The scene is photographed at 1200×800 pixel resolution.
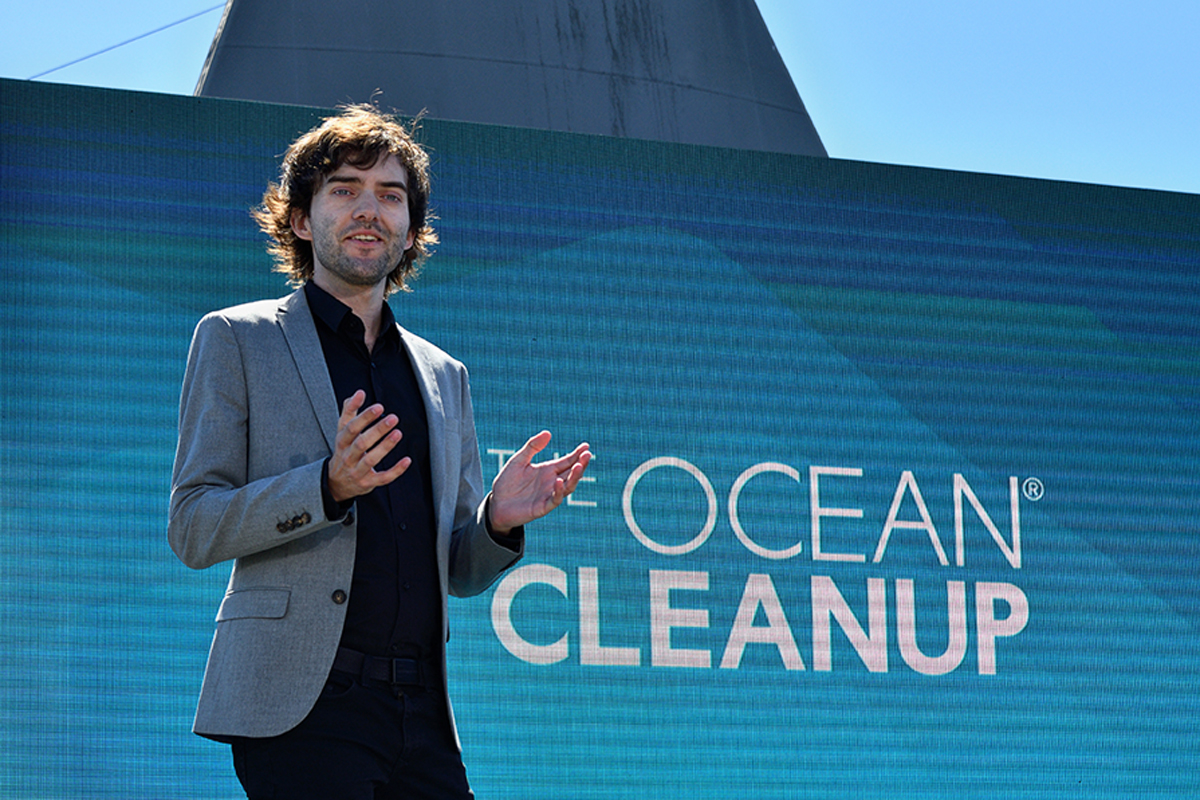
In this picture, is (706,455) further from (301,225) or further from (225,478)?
(225,478)

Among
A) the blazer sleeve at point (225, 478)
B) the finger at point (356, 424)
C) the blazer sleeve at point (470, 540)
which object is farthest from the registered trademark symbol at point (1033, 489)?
the finger at point (356, 424)

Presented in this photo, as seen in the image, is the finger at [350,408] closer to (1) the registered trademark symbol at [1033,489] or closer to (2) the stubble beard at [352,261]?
(2) the stubble beard at [352,261]

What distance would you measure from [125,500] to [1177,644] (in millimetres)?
2731

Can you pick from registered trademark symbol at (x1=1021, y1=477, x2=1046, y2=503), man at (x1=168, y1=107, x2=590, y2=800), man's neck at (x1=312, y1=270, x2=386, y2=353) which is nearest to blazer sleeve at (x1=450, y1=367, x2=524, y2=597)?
man at (x1=168, y1=107, x2=590, y2=800)

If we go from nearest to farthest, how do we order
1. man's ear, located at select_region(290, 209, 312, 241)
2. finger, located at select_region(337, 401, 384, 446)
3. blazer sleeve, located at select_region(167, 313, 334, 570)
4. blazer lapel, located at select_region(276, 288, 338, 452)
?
finger, located at select_region(337, 401, 384, 446) < blazer sleeve, located at select_region(167, 313, 334, 570) < blazer lapel, located at select_region(276, 288, 338, 452) < man's ear, located at select_region(290, 209, 312, 241)

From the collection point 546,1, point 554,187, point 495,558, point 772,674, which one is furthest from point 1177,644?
point 495,558

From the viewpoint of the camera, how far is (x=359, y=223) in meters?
1.90

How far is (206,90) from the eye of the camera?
4.32 meters

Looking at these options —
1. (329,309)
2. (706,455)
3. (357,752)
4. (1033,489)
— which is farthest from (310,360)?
(1033,489)

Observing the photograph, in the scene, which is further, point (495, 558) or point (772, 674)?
point (772, 674)

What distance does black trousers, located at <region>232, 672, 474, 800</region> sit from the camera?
1.67m

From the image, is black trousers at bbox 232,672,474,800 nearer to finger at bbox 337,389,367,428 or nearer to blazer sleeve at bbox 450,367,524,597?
blazer sleeve at bbox 450,367,524,597

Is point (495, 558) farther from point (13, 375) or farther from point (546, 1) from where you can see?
point (546, 1)

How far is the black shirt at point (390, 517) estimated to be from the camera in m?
1.76
